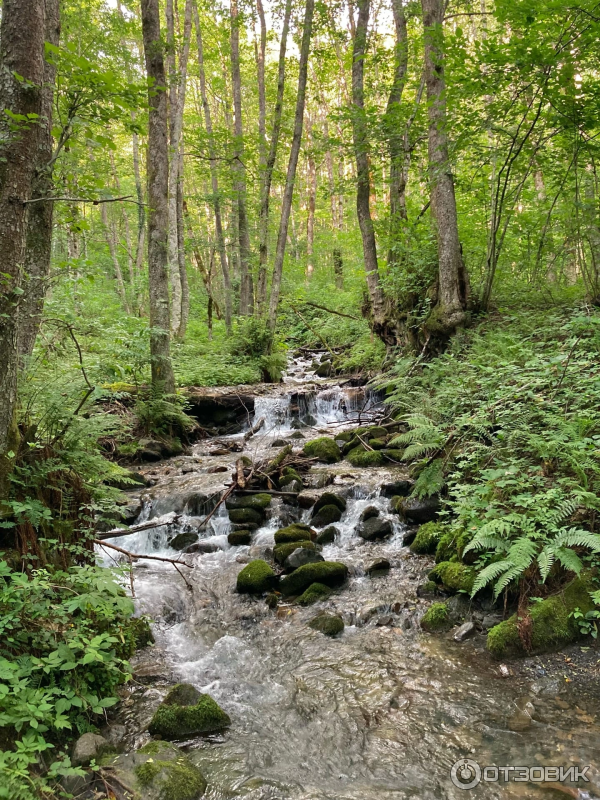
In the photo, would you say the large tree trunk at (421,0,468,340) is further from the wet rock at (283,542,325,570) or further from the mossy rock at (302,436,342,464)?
the wet rock at (283,542,325,570)

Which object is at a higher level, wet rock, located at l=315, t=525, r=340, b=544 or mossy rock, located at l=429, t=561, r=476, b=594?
mossy rock, located at l=429, t=561, r=476, b=594

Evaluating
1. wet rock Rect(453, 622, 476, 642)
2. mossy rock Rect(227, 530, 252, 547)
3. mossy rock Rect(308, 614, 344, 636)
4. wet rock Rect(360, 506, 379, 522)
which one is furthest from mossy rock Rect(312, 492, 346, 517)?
wet rock Rect(453, 622, 476, 642)

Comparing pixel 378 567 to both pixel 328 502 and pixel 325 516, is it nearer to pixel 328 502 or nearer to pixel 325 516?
pixel 325 516

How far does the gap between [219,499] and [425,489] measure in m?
3.57

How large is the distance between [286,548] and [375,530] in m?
1.45

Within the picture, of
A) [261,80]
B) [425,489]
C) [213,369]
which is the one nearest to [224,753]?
[425,489]

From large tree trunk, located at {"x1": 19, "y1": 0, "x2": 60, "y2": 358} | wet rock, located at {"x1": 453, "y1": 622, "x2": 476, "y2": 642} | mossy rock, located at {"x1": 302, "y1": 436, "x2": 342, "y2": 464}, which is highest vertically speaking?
large tree trunk, located at {"x1": 19, "y1": 0, "x2": 60, "y2": 358}

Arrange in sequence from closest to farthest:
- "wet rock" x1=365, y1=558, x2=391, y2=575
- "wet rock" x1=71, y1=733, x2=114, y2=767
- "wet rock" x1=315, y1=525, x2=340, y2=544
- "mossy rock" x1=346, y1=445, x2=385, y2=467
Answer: "wet rock" x1=71, y1=733, x2=114, y2=767, "wet rock" x1=365, y1=558, x2=391, y2=575, "wet rock" x1=315, y1=525, x2=340, y2=544, "mossy rock" x1=346, y1=445, x2=385, y2=467

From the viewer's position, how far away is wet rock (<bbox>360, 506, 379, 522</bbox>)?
743 cm

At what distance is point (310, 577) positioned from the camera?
610 cm

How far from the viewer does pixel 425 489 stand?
272 inches

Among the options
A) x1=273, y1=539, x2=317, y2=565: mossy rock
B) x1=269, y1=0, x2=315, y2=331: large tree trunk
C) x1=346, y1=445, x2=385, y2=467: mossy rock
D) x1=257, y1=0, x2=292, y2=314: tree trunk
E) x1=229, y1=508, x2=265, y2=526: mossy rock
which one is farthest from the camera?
x1=257, y1=0, x2=292, y2=314: tree trunk

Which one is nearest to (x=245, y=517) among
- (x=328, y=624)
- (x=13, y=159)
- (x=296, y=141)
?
(x=328, y=624)

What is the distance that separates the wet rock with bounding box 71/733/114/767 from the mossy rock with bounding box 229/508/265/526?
4275mm
